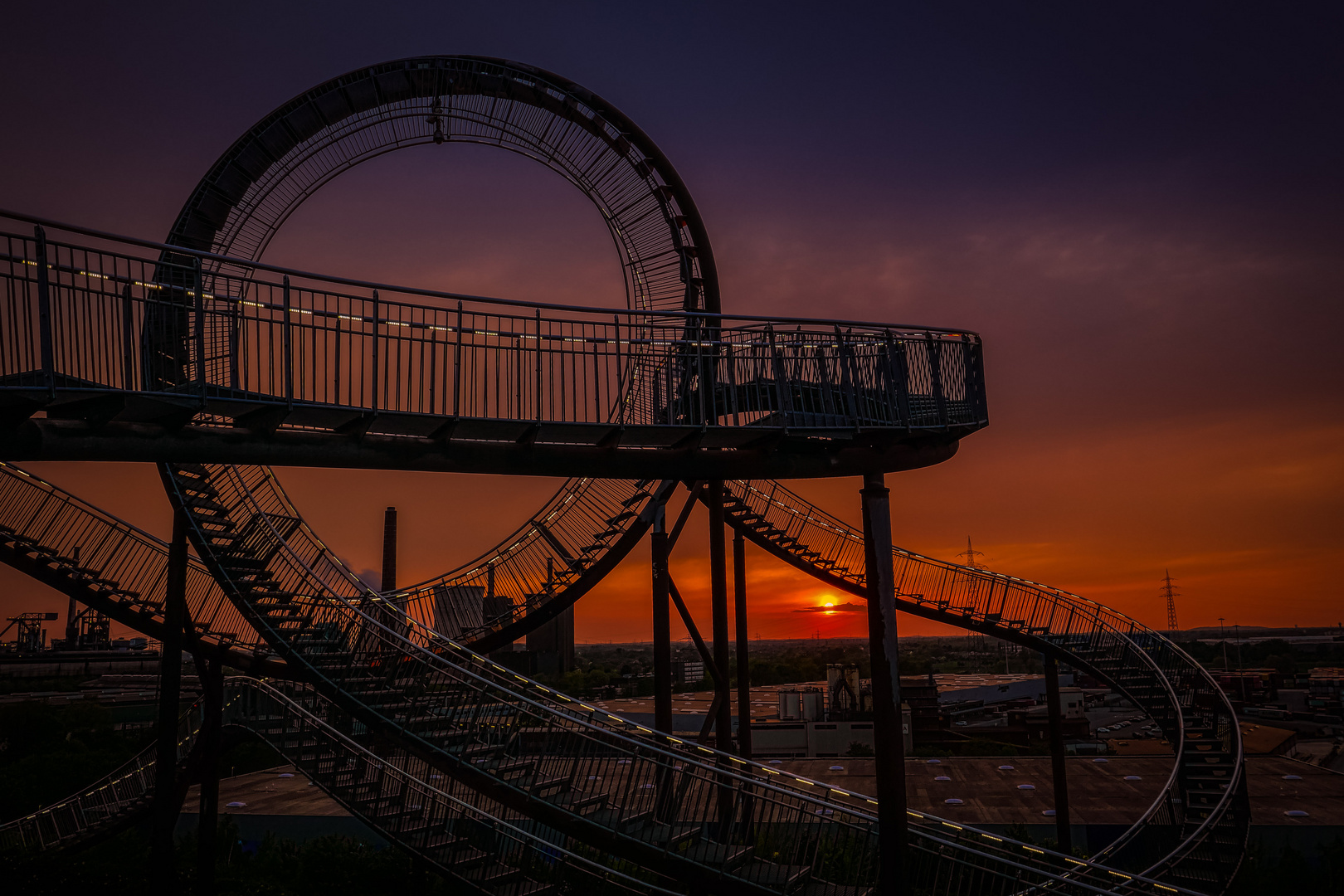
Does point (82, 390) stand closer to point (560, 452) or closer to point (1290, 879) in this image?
point (560, 452)

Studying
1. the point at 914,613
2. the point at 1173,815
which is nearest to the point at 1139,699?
the point at 1173,815

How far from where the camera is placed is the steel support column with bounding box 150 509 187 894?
528 inches

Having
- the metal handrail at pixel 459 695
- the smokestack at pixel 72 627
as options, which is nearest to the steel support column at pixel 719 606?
the metal handrail at pixel 459 695

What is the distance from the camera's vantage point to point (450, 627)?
17.5 m

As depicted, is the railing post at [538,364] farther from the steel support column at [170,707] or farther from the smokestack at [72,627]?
the smokestack at [72,627]

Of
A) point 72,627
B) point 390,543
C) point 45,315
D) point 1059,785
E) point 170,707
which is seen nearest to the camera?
point 45,315

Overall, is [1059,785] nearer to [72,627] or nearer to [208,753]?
[208,753]

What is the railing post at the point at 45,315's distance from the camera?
24.2 feet

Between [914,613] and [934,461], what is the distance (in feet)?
28.8

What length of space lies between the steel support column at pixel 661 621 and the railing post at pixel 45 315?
8.62m

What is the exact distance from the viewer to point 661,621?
559 inches

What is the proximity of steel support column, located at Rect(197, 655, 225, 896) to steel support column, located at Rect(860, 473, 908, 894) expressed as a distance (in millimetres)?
11428

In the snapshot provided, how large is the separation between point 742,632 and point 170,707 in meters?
9.32

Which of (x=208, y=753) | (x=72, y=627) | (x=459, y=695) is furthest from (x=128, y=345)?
(x=72, y=627)
